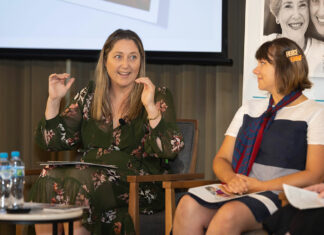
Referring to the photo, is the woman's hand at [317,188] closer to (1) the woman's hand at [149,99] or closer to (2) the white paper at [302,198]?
(2) the white paper at [302,198]

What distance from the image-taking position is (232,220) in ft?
7.30

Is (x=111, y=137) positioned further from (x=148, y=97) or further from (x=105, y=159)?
(x=148, y=97)

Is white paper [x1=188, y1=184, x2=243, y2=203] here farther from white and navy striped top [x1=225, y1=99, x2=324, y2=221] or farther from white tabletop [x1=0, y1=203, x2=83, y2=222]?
white tabletop [x1=0, y1=203, x2=83, y2=222]

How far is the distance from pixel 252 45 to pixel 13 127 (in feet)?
5.94

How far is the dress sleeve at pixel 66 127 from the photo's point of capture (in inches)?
123

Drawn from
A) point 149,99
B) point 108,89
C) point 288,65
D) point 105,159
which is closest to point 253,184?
point 288,65

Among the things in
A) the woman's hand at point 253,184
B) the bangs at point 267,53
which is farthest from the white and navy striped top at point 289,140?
the bangs at point 267,53

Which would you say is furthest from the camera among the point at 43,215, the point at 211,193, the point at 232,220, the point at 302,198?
the point at 211,193

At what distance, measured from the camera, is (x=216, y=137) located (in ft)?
12.8

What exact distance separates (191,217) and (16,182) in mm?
763

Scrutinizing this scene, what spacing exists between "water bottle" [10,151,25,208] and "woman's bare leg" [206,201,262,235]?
79 centimetres

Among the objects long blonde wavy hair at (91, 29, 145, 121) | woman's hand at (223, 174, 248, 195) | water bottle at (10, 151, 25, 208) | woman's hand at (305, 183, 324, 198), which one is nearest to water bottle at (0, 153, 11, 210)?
water bottle at (10, 151, 25, 208)

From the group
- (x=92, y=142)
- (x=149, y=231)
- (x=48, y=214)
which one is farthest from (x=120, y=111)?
(x=48, y=214)

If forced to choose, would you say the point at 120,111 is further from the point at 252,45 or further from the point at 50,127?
the point at 252,45
